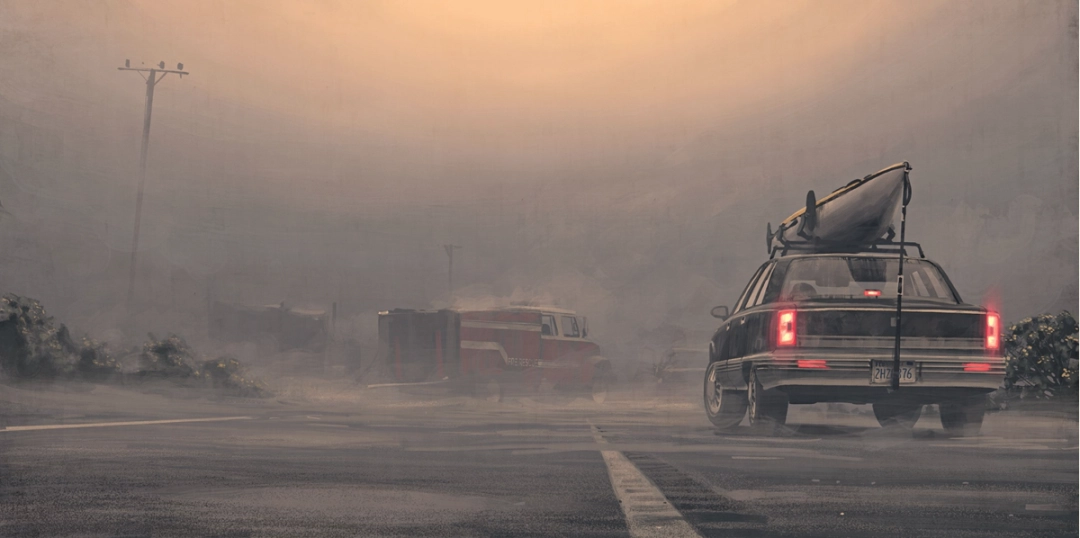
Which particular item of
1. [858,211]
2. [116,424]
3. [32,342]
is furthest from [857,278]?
[32,342]

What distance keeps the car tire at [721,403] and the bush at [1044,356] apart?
2.85 metres

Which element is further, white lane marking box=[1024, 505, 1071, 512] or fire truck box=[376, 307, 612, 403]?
fire truck box=[376, 307, 612, 403]

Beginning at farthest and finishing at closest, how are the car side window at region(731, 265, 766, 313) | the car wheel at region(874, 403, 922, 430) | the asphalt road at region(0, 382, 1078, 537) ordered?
the car side window at region(731, 265, 766, 313), the car wheel at region(874, 403, 922, 430), the asphalt road at region(0, 382, 1078, 537)

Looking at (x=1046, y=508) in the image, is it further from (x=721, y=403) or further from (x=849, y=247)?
(x=721, y=403)

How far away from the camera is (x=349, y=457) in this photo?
734cm

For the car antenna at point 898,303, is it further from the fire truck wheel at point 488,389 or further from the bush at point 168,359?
the bush at point 168,359

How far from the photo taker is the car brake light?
823 cm

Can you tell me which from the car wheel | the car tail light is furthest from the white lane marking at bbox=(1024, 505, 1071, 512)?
the car tail light

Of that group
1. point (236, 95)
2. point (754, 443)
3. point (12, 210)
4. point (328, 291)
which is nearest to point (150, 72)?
point (236, 95)

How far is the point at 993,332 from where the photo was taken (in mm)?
8297

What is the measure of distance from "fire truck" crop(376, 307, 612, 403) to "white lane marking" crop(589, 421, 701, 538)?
433 centimetres

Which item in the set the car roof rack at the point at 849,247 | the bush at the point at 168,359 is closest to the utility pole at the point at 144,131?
the bush at the point at 168,359

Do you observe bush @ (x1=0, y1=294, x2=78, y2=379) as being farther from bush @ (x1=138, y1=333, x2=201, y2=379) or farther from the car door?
the car door

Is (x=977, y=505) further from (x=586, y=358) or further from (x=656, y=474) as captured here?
(x=586, y=358)
